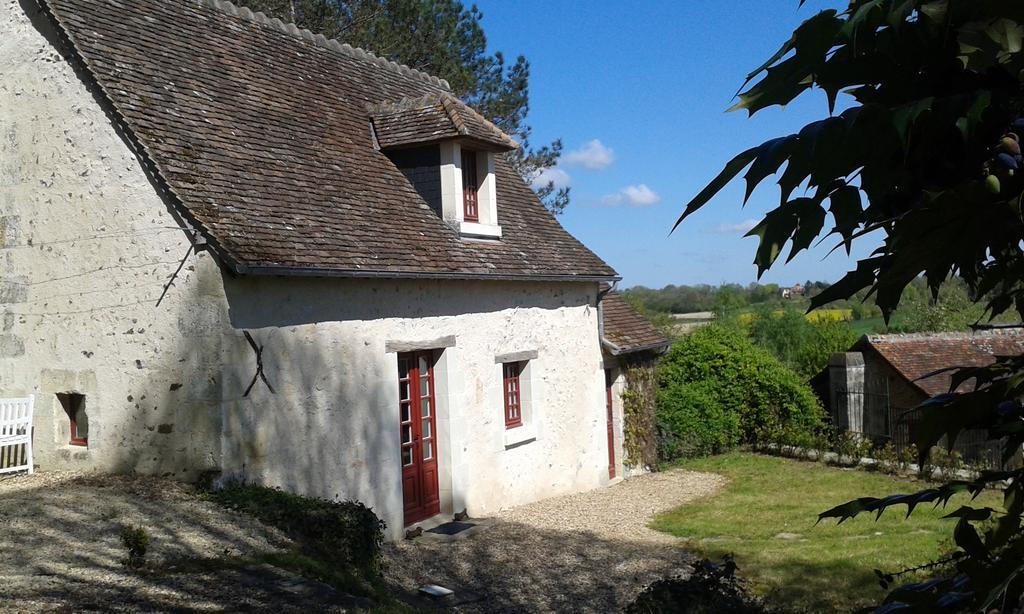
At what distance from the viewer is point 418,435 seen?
10844mm

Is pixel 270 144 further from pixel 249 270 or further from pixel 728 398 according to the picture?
pixel 728 398

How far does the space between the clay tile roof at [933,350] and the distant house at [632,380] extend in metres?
4.81

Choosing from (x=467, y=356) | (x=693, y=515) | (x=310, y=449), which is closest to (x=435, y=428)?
(x=467, y=356)

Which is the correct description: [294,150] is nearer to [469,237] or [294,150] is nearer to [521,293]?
[469,237]

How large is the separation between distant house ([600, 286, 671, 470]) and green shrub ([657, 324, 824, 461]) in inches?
39.1

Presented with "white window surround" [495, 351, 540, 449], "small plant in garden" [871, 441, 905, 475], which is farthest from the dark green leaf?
"small plant in garden" [871, 441, 905, 475]

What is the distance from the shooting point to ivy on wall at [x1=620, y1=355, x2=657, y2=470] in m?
15.4

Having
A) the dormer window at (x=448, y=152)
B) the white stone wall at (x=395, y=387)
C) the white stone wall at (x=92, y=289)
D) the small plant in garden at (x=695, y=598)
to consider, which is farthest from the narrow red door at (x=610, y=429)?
the small plant in garden at (x=695, y=598)

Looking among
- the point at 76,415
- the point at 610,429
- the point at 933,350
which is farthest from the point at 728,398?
the point at 76,415

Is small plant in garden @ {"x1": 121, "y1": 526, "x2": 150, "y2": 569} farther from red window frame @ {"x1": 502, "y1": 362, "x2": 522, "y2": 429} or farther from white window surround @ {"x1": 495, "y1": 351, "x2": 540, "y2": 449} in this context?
red window frame @ {"x1": 502, "y1": 362, "x2": 522, "y2": 429}

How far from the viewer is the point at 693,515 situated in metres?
11.9

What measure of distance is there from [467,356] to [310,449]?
9.49 feet

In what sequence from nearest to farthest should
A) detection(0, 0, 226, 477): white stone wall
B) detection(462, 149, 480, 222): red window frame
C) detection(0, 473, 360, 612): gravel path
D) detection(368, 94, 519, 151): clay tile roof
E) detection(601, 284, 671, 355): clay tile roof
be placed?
detection(0, 473, 360, 612): gravel path
detection(0, 0, 226, 477): white stone wall
detection(368, 94, 519, 151): clay tile roof
detection(462, 149, 480, 222): red window frame
detection(601, 284, 671, 355): clay tile roof

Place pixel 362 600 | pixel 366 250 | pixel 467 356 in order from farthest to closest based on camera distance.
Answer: pixel 467 356
pixel 366 250
pixel 362 600
